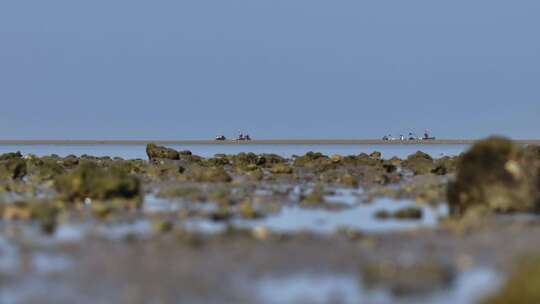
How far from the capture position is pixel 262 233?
76.9 feet

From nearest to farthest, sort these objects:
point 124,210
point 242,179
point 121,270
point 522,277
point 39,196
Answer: point 522,277
point 121,270
point 124,210
point 39,196
point 242,179

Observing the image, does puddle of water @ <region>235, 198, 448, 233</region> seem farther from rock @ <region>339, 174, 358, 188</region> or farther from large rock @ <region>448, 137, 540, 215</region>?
rock @ <region>339, 174, 358, 188</region>

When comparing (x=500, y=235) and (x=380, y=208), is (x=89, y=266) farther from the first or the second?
(x=380, y=208)

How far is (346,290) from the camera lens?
57.2 ft

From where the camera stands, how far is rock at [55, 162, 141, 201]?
33031 mm

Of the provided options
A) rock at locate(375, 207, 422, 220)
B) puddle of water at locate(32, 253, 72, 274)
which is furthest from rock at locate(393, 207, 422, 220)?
puddle of water at locate(32, 253, 72, 274)

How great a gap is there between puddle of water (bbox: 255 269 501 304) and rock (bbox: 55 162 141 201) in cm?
1511

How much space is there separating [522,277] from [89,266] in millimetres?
8668

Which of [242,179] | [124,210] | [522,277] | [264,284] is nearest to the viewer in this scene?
[522,277]

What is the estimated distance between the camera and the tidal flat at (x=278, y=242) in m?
17.3

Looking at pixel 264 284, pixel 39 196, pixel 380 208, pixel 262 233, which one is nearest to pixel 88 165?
pixel 39 196

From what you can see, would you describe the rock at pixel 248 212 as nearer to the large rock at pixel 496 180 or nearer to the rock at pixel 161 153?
the large rock at pixel 496 180

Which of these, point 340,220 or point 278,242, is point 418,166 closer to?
point 340,220

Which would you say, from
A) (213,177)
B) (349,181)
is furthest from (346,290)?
(213,177)
